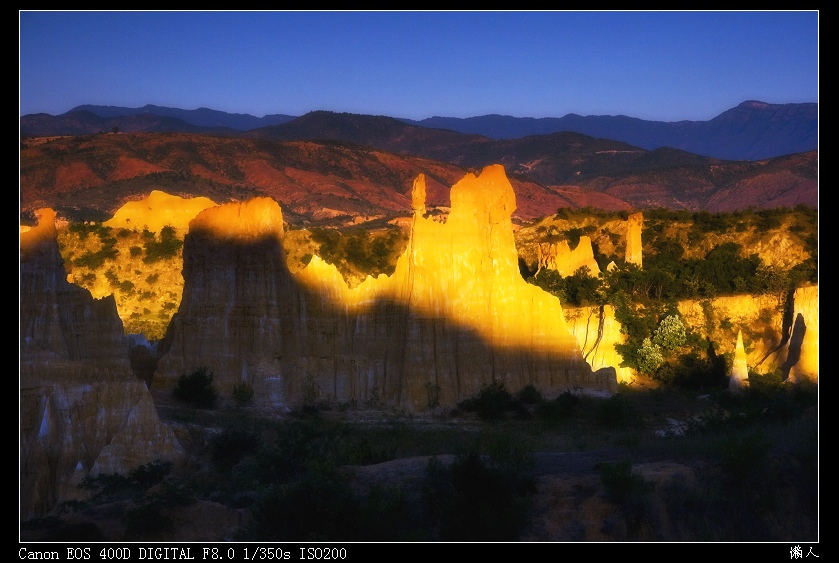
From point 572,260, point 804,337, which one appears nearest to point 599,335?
point 804,337

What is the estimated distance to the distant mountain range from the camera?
124 metres

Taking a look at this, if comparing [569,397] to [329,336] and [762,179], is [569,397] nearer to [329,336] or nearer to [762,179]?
[329,336]

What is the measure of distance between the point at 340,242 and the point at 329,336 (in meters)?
29.2

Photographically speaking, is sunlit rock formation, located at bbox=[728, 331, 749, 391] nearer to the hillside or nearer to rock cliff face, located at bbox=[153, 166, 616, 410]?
rock cliff face, located at bbox=[153, 166, 616, 410]

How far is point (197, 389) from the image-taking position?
32062 millimetres

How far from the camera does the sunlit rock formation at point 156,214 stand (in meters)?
68.2

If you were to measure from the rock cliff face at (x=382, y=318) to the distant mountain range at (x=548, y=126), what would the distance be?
79.3 m

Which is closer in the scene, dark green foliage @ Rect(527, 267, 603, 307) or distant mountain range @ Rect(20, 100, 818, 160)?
dark green foliage @ Rect(527, 267, 603, 307)

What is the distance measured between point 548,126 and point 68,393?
156 metres

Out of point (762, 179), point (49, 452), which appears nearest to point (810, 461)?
point (49, 452)

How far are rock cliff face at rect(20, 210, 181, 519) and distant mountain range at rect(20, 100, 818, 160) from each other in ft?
289

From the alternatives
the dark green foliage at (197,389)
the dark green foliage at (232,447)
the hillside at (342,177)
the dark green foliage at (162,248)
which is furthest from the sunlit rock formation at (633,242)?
the dark green foliage at (232,447)

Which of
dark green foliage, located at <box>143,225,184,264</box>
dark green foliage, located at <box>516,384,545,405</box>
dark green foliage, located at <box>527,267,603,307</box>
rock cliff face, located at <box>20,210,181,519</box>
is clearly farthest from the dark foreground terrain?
dark green foliage, located at <box>143,225,184,264</box>

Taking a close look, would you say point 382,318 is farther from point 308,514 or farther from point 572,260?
point 308,514
